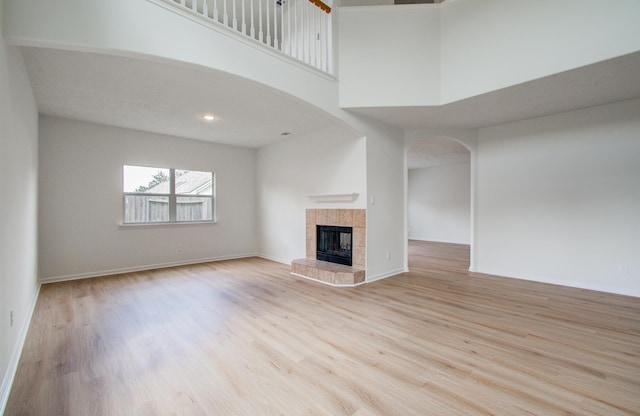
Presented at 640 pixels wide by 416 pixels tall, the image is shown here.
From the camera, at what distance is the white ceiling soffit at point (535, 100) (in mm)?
2900

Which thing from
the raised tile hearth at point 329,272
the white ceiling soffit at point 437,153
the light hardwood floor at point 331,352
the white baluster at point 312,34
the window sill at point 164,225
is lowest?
the light hardwood floor at point 331,352

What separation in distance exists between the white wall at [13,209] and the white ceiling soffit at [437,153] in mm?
5611

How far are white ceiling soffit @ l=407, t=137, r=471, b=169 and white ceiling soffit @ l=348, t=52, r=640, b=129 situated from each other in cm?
117

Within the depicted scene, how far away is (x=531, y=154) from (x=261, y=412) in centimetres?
502

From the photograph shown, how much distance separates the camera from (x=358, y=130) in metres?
4.15

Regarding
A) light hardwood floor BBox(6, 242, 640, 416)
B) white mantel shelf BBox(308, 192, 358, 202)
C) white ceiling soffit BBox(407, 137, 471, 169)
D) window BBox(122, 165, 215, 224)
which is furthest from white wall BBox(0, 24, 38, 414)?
white ceiling soffit BBox(407, 137, 471, 169)

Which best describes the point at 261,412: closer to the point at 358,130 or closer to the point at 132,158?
the point at 358,130

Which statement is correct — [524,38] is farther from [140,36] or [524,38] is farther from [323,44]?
[140,36]

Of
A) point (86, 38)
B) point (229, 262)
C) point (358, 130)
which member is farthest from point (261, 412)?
point (229, 262)

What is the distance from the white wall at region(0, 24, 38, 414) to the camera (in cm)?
183

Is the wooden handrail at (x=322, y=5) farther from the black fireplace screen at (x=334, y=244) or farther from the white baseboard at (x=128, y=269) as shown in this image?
the white baseboard at (x=128, y=269)

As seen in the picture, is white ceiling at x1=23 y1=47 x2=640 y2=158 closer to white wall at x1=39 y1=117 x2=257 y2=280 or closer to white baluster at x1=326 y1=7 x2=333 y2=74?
white wall at x1=39 y1=117 x2=257 y2=280

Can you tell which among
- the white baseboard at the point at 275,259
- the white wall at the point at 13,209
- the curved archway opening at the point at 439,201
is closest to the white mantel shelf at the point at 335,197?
the white baseboard at the point at 275,259

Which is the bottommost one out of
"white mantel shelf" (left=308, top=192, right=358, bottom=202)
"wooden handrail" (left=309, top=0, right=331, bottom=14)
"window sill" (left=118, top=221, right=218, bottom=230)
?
"window sill" (left=118, top=221, right=218, bottom=230)
